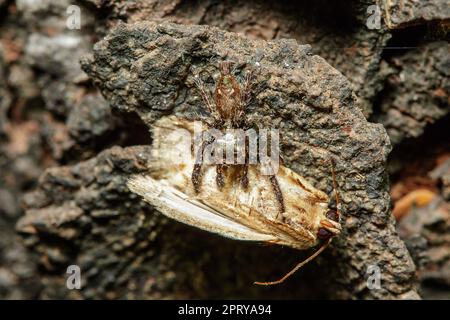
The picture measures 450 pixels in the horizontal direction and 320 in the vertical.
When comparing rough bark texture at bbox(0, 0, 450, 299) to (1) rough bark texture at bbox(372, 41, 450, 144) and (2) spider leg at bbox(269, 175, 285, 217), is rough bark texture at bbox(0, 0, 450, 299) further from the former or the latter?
(2) spider leg at bbox(269, 175, 285, 217)

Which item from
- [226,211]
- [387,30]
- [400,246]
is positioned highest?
[387,30]

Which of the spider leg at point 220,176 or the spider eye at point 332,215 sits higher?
the spider leg at point 220,176

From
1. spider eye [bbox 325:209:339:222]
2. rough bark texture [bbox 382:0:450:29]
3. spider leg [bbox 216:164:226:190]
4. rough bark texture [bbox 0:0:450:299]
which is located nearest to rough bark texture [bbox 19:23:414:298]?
rough bark texture [bbox 0:0:450:299]


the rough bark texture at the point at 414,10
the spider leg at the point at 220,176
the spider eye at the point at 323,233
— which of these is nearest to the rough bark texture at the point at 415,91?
the rough bark texture at the point at 414,10

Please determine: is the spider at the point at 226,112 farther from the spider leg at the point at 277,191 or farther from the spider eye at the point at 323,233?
the spider eye at the point at 323,233

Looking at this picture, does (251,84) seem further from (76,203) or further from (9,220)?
(9,220)

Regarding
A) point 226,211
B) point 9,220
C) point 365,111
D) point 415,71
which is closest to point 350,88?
point 365,111
